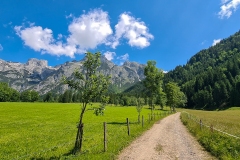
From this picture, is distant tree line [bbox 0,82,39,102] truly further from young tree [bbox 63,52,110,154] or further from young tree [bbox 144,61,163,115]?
young tree [bbox 63,52,110,154]

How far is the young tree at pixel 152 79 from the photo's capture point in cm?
5284

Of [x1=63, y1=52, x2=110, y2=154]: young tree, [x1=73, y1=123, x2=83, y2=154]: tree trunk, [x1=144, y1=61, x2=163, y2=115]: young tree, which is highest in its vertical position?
[x1=144, y1=61, x2=163, y2=115]: young tree

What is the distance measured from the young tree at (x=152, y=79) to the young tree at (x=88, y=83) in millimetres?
38320

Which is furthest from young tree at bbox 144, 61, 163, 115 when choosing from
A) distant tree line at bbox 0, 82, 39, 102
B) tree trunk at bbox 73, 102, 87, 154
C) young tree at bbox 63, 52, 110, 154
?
distant tree line at bbox 0, 82, 39, 102

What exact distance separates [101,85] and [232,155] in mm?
11274

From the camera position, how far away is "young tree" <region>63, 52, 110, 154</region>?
49.3 ft

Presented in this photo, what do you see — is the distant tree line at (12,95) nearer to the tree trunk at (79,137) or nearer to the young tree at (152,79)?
the young tree at (152,79)

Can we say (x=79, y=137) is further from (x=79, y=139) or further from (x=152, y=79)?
(x=152, y=79)

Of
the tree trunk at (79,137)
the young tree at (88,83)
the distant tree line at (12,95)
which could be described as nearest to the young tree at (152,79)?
the young tree at (88,83)

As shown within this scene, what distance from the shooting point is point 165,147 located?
58.0ft

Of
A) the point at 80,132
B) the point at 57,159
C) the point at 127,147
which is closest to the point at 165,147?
the point at 127,147

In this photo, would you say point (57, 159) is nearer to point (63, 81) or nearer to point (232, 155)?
point (63, 81)

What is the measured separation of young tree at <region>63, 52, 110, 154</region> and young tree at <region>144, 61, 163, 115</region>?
1509 inches

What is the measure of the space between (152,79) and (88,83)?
3935 cm
